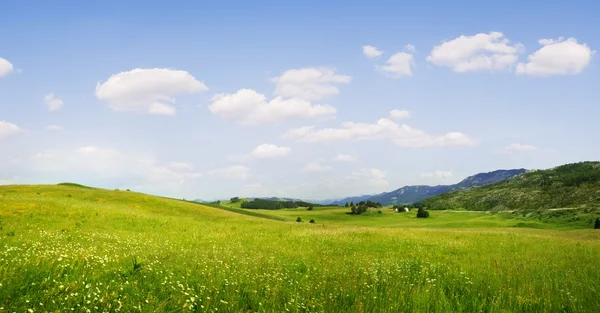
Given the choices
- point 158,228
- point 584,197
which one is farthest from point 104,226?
point 584,197

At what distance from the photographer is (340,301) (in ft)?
24.0

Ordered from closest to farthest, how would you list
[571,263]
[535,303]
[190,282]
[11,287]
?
[11,287] < [535,303] < [190,282] < [571,263]

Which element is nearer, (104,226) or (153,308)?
(153,308)

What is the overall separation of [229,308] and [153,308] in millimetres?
1326

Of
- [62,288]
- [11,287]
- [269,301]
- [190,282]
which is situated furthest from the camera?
[190,282]

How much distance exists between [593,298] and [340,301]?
6.10m

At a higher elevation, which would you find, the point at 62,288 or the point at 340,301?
the point at 62,288

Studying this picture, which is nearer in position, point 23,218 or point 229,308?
point 229,308

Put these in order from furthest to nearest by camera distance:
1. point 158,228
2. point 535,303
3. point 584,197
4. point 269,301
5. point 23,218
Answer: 1. point 584,197
2. point 158,228
3. point 23,218
4. point 535,303
5. point 269,301

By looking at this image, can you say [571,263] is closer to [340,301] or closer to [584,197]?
[340,301]

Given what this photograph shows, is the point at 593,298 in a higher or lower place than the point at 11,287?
lower

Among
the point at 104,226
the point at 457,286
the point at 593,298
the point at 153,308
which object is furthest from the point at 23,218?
the point at 593,298

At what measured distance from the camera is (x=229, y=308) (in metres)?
6.48

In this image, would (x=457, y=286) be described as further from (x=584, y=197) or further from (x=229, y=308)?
(x=584, y=197)
